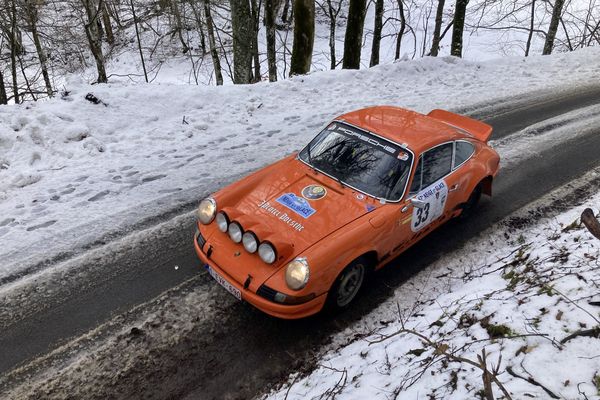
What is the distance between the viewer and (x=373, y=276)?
502 centimetres

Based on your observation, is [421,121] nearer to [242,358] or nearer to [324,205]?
[324,205]

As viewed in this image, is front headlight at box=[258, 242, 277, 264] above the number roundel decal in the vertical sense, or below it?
below

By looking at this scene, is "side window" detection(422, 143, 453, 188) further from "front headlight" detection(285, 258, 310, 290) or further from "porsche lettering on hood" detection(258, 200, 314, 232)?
"front headlight" detection(285, 258, 310, 290)

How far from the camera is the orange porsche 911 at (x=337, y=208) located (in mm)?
4074

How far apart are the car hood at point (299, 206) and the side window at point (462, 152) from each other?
4.89 feet

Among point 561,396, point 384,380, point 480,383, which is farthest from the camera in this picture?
point 384,380

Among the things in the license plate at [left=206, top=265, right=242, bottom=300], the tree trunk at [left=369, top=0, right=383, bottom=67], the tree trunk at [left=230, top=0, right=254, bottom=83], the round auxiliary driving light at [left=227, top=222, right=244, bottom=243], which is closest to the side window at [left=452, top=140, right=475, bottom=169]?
the round auxiliary driving light at [left=227, top=222, right=244, bottom=243]

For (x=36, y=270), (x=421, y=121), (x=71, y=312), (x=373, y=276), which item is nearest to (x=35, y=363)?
(x=71, y=312)

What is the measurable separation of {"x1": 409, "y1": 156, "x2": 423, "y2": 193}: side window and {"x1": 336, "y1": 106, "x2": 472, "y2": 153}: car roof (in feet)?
0.50

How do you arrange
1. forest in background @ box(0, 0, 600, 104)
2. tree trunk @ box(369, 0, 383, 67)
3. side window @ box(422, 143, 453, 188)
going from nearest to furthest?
1. side window @ box(422, 143, 453, 188)
2. forest in background @ box(0, 0, 600, 104)
3. tree trunk @ box(369, 0, 383, 67)

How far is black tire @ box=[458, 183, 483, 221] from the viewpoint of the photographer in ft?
19.4

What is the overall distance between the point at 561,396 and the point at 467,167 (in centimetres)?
336

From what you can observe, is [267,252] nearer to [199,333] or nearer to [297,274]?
[297,274]

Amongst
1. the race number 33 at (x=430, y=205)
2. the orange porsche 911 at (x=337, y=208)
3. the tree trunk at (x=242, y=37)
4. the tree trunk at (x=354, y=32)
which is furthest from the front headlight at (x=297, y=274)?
the tree trunk at (x=354, y=32)
